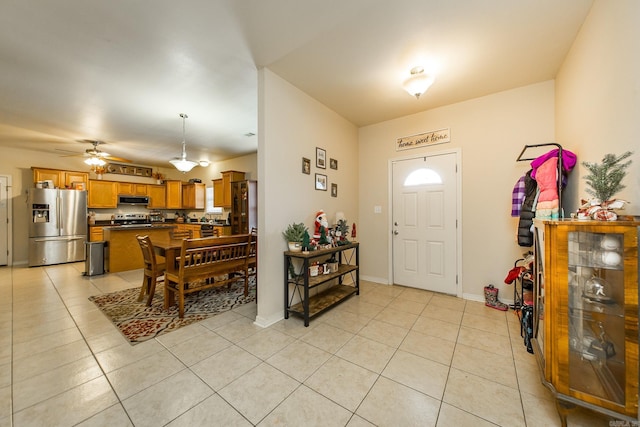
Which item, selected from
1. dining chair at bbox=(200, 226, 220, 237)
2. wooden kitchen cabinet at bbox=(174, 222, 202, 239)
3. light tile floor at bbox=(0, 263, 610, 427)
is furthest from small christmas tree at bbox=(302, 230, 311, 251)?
wooden kitchen cabinet at bbox=(174, 222, 202, 239)

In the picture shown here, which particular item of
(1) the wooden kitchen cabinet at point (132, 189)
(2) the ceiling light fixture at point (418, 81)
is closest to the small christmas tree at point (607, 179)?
(2) the ceiling light fixture at point (418, 81)

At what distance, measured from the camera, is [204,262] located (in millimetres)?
2859

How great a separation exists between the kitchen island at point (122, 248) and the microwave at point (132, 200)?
2235 millimetres

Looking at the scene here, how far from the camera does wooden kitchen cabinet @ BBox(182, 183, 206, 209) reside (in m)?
7.19

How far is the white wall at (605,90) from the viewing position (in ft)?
4.29

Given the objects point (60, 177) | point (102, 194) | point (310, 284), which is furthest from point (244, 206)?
point (60, 177)

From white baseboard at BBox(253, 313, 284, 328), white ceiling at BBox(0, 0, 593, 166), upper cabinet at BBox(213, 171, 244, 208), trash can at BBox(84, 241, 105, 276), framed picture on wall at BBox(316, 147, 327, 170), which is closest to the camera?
white ceiling at BBox(0, 0, 593, 166)

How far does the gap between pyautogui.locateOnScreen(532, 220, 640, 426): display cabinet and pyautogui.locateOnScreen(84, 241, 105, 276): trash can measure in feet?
20.6

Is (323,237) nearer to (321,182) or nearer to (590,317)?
(321,182)

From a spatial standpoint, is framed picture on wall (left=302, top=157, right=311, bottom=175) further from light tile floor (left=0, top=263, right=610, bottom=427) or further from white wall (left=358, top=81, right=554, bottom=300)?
light tile floor (left=0, top=263, right=610, bottom=427)

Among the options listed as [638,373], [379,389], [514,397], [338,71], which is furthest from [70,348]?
[638,373]

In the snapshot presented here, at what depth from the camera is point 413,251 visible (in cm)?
361

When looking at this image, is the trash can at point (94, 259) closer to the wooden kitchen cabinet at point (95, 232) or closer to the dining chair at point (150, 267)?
the wooden kitchen cabinet at point (95, 232)

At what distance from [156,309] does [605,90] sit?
4.59 meters
